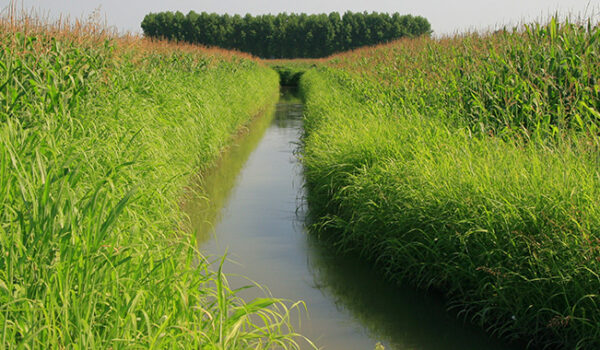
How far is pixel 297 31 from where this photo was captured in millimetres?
65250

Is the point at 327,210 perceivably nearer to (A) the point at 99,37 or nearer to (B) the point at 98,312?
(B) the point at 98,312

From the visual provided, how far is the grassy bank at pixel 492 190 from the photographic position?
11.2 ft

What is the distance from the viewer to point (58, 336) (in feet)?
7.49

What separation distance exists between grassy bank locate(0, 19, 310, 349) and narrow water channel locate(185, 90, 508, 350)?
0.37 meters

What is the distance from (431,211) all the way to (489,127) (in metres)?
2.22

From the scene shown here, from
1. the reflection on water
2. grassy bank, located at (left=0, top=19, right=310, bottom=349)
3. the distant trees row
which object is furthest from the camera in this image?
the distant trees row

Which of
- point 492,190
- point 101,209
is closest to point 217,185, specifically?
point 492,190

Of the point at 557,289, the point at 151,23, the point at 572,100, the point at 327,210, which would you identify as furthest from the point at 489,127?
the point at 151,23

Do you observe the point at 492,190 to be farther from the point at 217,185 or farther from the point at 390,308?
the point at 217,185

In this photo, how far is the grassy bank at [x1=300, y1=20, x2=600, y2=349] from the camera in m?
3.40

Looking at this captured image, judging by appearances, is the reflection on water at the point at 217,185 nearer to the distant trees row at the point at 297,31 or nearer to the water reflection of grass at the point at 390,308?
the water reflection of grass at the point at 390,308

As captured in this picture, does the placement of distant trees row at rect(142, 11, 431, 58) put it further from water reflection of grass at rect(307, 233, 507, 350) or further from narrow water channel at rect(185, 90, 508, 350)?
water reflection of grass at rect(307, 233, 507, 350)

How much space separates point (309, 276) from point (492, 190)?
1673 mm

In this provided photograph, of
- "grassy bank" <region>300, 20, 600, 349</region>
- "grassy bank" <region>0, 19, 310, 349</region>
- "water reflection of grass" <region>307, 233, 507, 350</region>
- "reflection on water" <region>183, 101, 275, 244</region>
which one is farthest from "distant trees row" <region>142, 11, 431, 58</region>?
"water reflection of grass" <region>307, 233, 507, 350</region>
